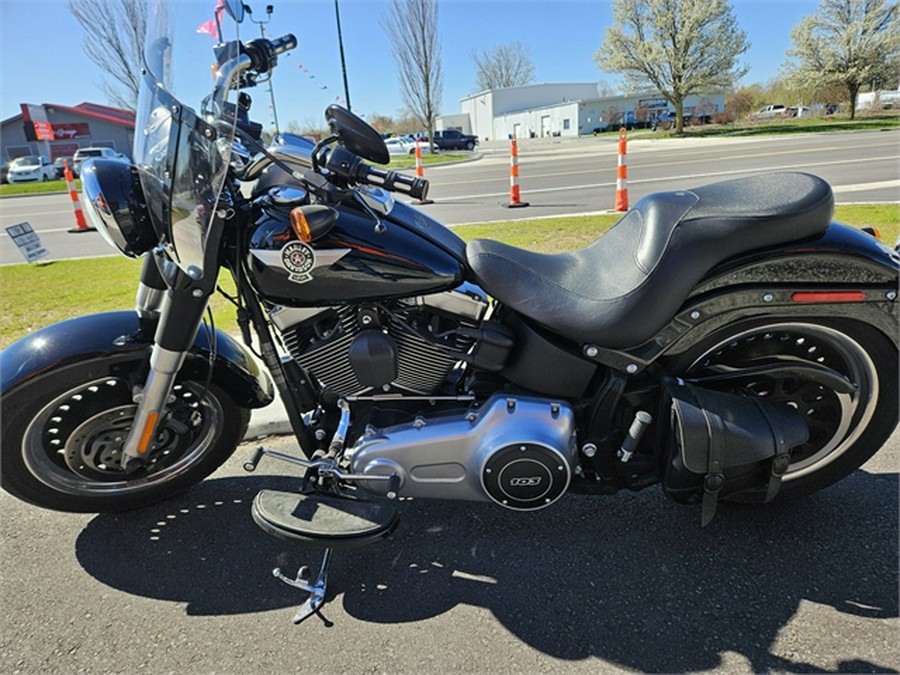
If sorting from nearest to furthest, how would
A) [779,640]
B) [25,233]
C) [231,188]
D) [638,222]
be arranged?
[779,640] → [231,188] → [638,222] → [25,233]

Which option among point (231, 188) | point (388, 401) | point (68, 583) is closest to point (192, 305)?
point (231, 188)

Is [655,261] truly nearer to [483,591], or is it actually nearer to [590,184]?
[483,591]

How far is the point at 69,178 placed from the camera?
10.1 m

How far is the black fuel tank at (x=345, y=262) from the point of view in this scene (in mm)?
1770

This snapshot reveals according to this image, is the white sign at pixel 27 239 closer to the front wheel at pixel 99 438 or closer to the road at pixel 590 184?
the front wheel at pixel 99 438

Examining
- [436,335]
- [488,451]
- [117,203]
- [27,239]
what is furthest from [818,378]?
[27,239]

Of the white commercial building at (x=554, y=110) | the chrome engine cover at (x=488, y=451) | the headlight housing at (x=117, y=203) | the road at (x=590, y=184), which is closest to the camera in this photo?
the headlight housing at (x=117, y=203)

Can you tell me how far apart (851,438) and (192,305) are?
2.43 m

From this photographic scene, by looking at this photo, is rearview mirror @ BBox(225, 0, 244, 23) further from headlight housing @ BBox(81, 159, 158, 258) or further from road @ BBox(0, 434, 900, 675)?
road @ BBox(0, 434, 900, 675)

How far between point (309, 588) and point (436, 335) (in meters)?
0.94

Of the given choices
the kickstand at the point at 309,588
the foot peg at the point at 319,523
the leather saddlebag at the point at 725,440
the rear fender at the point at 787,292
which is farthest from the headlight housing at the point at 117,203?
the leather saddlebag at the point at 725,440

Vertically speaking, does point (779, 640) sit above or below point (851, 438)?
below

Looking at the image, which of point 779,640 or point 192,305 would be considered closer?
point 779,640

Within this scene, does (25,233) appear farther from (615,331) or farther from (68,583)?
(615,331)
